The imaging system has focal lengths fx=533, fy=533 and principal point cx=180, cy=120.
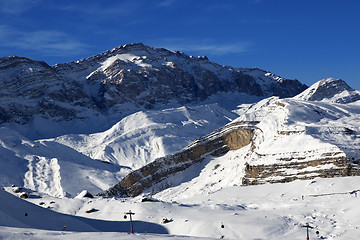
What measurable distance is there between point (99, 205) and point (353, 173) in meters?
41.2

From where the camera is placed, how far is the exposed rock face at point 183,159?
109375mm

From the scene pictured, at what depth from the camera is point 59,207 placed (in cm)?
7256

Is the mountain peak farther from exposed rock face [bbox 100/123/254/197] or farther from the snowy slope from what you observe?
the snowy slope

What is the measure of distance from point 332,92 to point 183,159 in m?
88.6

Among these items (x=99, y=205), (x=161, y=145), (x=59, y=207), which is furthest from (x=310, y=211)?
(x=161, y=145)

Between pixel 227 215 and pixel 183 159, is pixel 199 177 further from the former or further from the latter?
pixel 227 215

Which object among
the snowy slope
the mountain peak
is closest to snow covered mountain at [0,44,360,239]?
the snowy slope

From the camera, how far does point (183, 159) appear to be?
4510 inches

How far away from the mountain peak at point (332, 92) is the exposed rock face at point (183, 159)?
6847 cm

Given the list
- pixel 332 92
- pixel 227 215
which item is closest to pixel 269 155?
pixel 227 215

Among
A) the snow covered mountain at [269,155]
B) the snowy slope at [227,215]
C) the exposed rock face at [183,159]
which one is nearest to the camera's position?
the snowy slope at [227,215]

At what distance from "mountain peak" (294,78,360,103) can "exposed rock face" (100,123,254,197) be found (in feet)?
225

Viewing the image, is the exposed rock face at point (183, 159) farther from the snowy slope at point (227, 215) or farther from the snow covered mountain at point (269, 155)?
the snowy slope at point (227, 215)

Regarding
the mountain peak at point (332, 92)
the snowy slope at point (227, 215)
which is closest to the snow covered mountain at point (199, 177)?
the snowy slope at point (227, 215)
